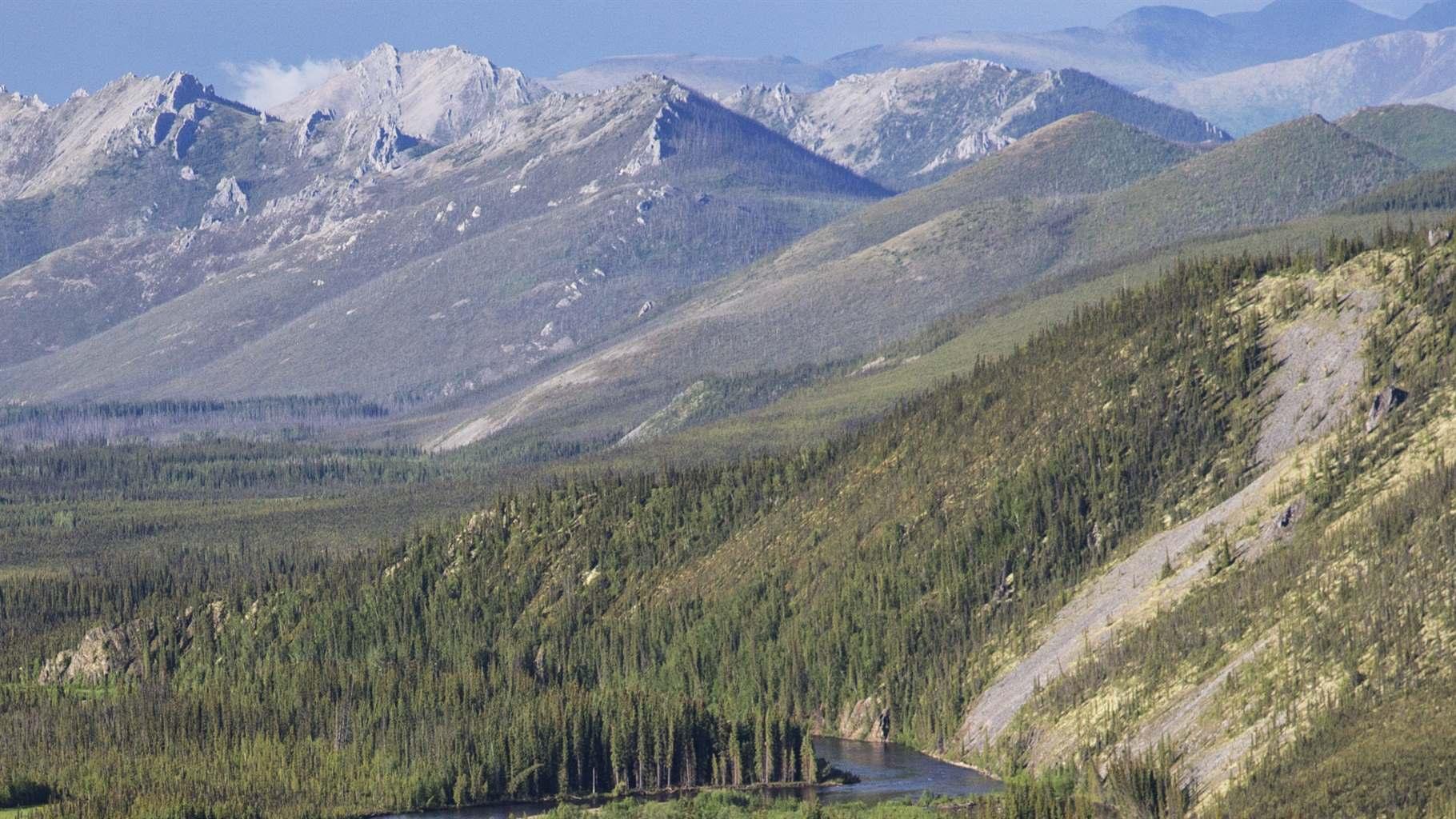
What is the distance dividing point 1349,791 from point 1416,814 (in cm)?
753

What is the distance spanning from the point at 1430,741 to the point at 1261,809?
42.6 feet

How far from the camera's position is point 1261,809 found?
645 ft

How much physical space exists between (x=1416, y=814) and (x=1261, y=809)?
14.2 metres

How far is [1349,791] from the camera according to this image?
192 metres

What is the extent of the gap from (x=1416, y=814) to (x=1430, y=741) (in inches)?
375

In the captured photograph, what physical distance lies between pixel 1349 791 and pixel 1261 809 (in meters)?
7.25

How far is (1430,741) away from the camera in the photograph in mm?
193250
